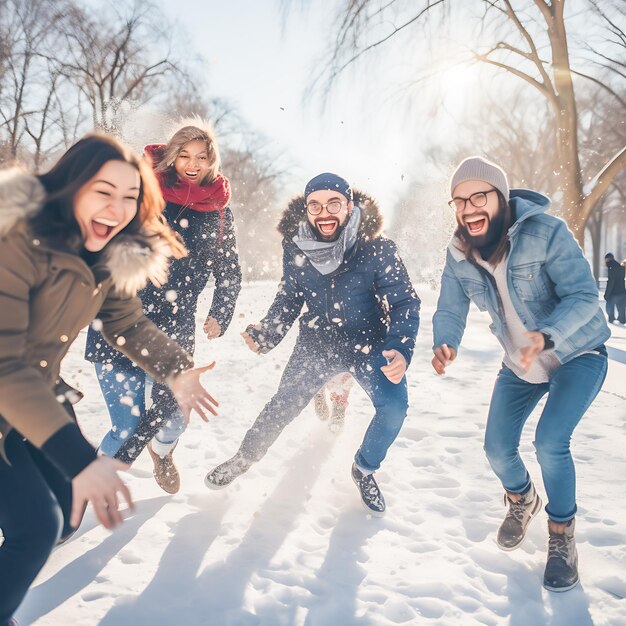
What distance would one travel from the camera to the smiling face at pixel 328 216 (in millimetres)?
3574

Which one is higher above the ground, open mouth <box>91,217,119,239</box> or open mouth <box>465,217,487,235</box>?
open mouth <box>465,217,487,235</box>

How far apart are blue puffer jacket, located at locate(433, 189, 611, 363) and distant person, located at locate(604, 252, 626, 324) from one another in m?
13.6

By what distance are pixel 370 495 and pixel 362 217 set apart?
188 cm

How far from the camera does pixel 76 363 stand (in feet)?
25.9

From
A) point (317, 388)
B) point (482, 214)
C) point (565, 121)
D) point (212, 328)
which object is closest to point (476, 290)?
point (482, 214)

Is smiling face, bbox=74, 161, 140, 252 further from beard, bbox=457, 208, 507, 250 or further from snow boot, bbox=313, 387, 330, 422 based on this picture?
snow boot, bbox=313, 387, 330, 422

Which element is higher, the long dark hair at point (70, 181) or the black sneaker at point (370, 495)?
the long dark hair at point (70, 181)

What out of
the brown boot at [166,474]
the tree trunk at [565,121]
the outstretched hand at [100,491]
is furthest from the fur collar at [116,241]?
the tree trunk at [565,121]

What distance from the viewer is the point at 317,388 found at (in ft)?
12.3

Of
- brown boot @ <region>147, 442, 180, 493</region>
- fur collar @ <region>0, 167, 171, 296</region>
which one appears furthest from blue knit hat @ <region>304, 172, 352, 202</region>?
brown boot @ <region>147, 442, 180, 493</region>

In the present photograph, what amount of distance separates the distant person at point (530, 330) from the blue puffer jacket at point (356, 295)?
1.37ft

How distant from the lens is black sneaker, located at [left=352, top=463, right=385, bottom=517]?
11.1ft

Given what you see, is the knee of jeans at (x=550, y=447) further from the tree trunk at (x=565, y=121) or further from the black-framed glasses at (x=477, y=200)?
the tree trunk at (x=565, y=121)

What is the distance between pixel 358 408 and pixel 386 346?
2604 millimetres
